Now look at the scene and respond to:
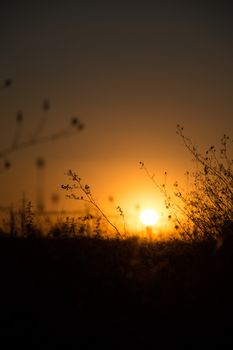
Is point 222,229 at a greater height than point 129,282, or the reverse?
point 222,229

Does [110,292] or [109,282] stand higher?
[109,282]

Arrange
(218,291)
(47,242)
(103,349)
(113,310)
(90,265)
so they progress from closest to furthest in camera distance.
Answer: (103,349)
(113,310)
(218,291)
(90,265)
(47,242)

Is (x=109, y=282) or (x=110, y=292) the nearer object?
(x=110, y=292)

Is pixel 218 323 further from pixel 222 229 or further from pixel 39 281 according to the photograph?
pixel 222 229

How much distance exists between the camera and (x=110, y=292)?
5352mm

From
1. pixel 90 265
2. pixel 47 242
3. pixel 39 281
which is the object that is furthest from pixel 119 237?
pixel 39 281

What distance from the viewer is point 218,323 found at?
4.61 m

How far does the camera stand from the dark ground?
15.2 feet

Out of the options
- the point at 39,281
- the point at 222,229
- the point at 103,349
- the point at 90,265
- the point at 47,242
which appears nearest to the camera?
the point at 103,349

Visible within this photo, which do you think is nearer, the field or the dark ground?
the dark ground

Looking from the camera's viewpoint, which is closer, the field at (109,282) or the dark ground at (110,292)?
the dark ground at (110,292)

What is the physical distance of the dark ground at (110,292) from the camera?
4.62 meters

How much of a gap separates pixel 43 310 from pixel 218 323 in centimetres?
189

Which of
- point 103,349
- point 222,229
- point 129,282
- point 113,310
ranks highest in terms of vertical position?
point 222,229
